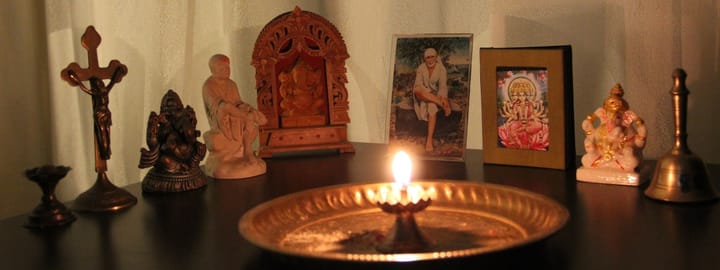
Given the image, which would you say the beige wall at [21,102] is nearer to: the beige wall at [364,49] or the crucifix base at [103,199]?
the beige wall at [364,49]

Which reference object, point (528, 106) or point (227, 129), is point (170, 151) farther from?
point (528, 106)

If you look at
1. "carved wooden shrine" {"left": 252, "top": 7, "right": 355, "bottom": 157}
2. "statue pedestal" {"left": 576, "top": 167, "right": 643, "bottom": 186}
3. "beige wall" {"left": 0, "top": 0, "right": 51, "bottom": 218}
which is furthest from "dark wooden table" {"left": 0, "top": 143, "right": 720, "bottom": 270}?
"beige wall" {"left": 0, "top": 0, "right": 51, "bottom": 218}

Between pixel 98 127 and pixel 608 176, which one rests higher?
pixel 98 127

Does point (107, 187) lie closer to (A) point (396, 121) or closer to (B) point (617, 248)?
(A) point (396, 121)

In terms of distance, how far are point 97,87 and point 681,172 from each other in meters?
0.85

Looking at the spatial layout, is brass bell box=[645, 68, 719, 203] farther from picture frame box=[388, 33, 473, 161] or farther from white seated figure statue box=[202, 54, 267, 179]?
white seated figure statue box=[202, 54, 267, 179]

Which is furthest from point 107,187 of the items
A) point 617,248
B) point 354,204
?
point 617,248

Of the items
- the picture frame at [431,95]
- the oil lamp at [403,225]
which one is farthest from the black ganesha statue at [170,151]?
the oil lamp at [403,225]

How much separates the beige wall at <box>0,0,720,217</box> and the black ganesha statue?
0.42 meters

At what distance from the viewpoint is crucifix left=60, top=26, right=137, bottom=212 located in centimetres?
130

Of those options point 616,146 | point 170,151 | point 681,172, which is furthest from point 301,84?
point 681,172

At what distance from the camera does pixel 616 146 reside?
133 centimetres

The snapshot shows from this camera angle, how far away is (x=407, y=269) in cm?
89

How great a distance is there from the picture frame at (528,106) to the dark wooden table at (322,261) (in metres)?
0.03
